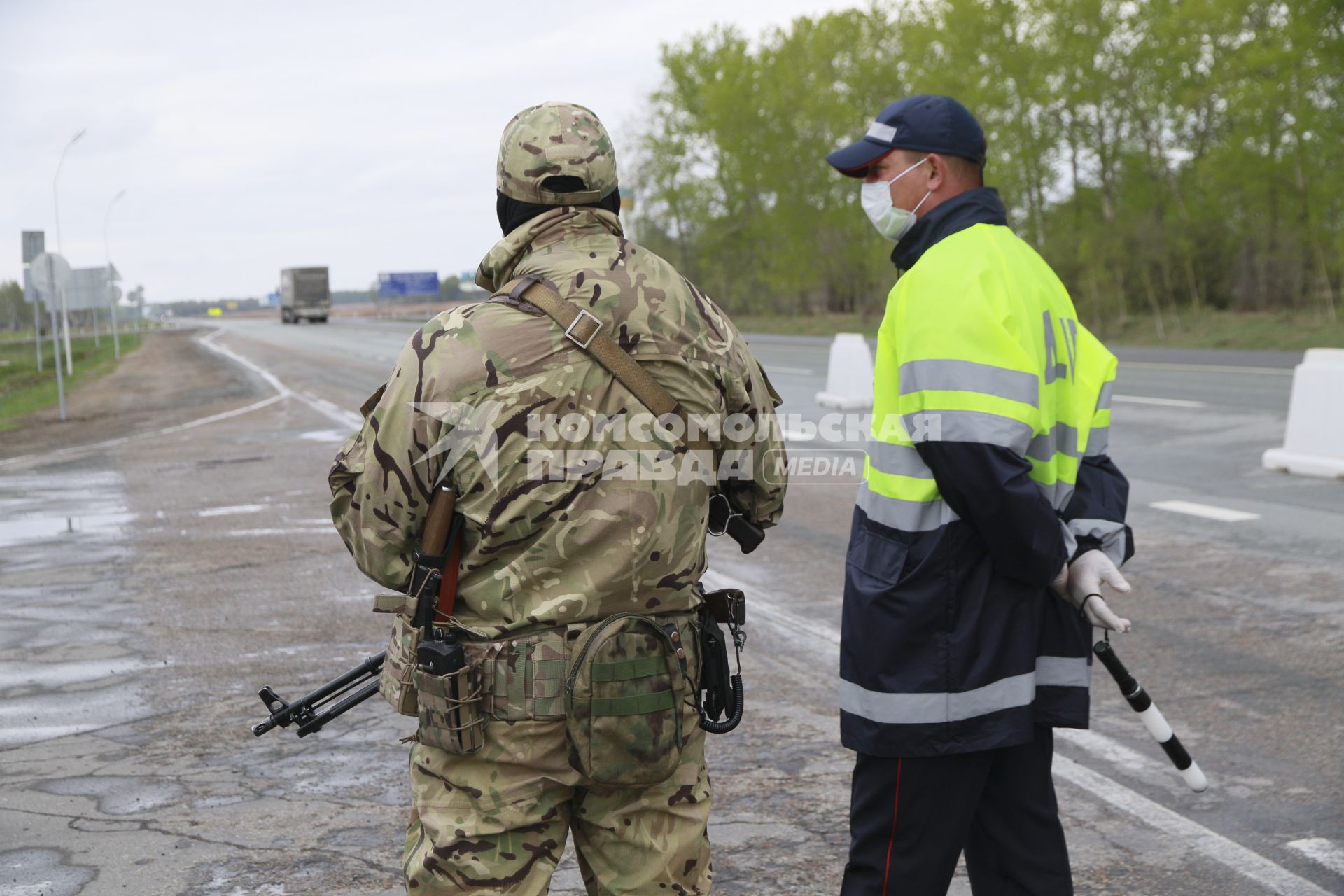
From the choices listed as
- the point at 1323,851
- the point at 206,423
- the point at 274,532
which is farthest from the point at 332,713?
the point at 206,423

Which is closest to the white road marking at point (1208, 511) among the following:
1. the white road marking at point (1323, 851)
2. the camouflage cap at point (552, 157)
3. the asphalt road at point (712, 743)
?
the asphalt road at point (712, 743)

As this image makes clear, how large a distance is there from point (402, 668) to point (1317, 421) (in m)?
9.83

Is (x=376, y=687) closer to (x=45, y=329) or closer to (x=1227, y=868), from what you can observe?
(x=1227, y=868)

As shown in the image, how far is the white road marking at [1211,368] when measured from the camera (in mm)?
19719

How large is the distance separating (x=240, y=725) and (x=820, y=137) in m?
50.2

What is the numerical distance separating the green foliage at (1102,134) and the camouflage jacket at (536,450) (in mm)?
27842

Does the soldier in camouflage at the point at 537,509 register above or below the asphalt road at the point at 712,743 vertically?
above

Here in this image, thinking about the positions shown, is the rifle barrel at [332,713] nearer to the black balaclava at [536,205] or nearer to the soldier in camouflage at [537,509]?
the soldier in camouflage at [537,509]

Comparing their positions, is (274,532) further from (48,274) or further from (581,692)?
(48,274)

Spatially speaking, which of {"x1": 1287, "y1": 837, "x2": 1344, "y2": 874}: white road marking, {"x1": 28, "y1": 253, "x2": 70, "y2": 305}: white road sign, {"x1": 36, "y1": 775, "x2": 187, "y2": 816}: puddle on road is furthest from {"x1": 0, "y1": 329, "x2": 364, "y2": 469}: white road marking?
{"x1": 1287, "y1": 837, "x2": 1344, "y2": 874}: white road marking

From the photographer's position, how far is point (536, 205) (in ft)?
8.11

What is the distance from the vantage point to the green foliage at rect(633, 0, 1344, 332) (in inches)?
1193

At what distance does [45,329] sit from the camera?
9312cm

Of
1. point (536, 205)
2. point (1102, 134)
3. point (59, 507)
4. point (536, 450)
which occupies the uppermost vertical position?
point (1102, 134)
